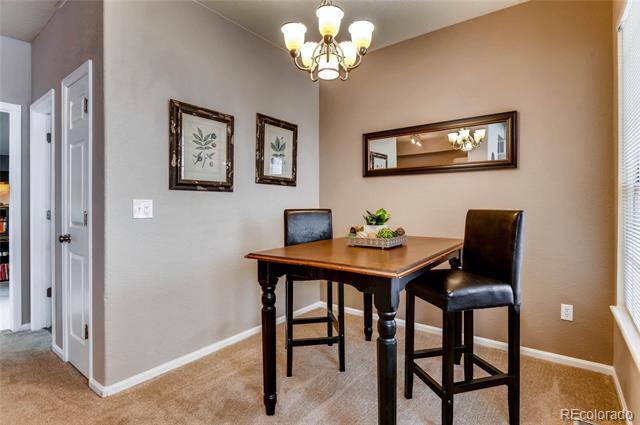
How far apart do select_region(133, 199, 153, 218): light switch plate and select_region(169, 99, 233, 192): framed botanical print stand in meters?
0.20

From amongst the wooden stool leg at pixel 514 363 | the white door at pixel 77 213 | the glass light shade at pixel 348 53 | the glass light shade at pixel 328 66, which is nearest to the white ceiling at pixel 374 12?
the glass light shade at pixel 348 53

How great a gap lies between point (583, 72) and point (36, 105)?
4.40 metres

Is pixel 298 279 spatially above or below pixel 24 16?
below

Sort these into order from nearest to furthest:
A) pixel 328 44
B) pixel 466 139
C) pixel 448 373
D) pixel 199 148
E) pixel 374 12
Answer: pixel 448 373 < pixel 328 44 < pixel 199 148 < pixel 374 12 < pixel 466 139

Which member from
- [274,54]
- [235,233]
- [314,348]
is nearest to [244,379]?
[314,348]

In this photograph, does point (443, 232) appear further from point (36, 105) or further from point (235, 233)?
point (36, 105)

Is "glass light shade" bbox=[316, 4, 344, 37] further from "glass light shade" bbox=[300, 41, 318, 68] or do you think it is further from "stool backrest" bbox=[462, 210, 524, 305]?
"stool backrest" bbox=[462, 210, 524, 305]

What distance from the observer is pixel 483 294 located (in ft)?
5.09

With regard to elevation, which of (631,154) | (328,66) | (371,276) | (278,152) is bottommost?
(371,276)

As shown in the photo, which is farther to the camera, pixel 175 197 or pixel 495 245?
pixel 175 197

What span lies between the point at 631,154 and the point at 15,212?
4719 millimetres

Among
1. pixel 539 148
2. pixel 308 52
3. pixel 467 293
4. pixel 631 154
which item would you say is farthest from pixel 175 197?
pixel 631 154

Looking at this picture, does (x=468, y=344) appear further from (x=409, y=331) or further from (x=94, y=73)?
(x=94, y=73)

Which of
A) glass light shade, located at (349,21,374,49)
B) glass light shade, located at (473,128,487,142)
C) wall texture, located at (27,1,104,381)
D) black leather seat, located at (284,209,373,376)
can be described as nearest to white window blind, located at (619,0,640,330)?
glass light shade, located at (473,128,487,142)
